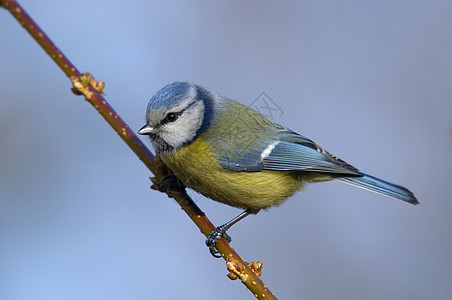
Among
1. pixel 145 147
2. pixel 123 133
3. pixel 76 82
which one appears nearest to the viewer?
pixel 76 82

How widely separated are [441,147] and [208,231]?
8.07ft

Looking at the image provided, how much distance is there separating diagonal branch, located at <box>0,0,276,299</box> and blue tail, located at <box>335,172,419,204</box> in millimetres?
1012

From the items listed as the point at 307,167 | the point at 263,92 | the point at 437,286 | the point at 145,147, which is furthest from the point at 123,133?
the point at 437,286

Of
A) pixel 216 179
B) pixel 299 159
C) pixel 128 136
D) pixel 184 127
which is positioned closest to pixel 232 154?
pixel 216 179

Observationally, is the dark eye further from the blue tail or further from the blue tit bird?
the blue tail

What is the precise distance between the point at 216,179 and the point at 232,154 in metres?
0.18

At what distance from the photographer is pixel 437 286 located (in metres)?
3.58

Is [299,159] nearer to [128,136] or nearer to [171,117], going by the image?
[171,117]

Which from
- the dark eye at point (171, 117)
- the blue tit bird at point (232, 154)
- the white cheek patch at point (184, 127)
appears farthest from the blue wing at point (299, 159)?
the dark eye at point (171, 117)

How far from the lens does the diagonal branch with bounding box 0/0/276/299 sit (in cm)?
196

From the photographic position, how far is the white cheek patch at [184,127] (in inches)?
106

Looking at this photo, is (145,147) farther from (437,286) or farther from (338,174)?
(437,286)

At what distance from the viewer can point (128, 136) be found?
244 centimetres

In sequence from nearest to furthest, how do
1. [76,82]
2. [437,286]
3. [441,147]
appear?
[76,82]
[437,286]
[441,147]
